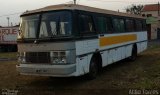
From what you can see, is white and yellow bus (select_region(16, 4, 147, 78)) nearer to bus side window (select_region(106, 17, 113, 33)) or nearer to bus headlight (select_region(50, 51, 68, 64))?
bus headlight (select_region(50, 51, 68, 64))

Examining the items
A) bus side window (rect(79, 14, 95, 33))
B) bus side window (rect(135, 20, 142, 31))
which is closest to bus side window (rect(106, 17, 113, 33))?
bus side window (rect(79, 14, 95, 33))

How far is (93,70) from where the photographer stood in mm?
13203

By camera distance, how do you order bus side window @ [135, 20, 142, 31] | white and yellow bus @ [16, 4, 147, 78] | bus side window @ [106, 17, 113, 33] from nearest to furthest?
1. white and yellow bus @ [16, 4, 147, 78]
2. bus side window @ [106, 17, 113, 33]
3. bus side window @ [135, 20, 142, 31]

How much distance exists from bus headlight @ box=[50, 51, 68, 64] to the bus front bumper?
6.4 inches

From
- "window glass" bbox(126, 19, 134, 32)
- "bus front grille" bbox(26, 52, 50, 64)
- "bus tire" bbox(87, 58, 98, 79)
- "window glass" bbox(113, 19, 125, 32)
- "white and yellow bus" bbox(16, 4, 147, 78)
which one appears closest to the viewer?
"white and yellow bus" bbox(16, 4, 147, 78)

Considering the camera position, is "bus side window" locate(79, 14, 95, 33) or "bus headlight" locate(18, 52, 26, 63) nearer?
"bus headlight" locate(18, 52, 26, 63)

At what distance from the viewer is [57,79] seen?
539 inches

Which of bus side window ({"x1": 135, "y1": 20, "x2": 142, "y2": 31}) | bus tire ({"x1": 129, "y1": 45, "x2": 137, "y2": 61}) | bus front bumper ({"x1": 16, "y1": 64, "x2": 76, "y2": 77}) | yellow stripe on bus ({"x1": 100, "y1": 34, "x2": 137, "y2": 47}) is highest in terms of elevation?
bus side window ({"x1": 135, "y1": 20, "x2": 142, "y2": 31})

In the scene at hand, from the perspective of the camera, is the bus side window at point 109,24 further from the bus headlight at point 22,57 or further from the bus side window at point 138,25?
the bus side window at point 138,25

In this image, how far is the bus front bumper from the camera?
36.8 feet

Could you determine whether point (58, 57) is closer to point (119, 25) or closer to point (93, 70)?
point (93, 70)

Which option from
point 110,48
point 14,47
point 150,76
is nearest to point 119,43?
point 110,48

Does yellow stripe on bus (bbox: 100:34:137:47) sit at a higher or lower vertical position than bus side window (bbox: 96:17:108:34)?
lower

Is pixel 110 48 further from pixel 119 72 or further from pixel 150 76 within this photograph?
pixel 150 76
